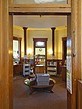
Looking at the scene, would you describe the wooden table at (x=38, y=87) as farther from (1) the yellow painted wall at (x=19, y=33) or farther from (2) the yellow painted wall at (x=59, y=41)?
(2) the yellow painted wall at (x=59, y=41)

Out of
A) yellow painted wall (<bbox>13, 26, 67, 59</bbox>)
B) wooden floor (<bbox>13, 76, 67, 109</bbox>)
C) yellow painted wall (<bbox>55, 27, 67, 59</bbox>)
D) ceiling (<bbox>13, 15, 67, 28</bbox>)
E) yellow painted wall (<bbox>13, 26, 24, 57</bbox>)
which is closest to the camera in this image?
wooden floor (<bbox>13, 76, 67, 109</bbox>)

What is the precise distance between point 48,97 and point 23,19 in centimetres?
530

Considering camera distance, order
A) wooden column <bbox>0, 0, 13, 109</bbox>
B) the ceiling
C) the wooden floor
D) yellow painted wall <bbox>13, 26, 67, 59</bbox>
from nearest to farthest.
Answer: wooden column <bbox>0, 0, 13, 109</bbox>, the wooden floor, the ceiling, yellow painted wall <bbox>13, 26, 67, 59</bbox>

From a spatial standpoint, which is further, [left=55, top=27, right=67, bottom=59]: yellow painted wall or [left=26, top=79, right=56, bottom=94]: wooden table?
[left=55, top=27, right=67, bottom=59]: yellow painted wall

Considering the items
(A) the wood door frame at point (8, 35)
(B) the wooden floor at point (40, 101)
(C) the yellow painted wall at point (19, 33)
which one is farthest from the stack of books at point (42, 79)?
(C) the yellow painted wall at point (19, 33)

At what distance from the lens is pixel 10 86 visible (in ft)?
11.7

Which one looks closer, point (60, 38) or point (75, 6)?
point (75, 6)

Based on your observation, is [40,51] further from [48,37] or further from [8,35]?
[8,35]

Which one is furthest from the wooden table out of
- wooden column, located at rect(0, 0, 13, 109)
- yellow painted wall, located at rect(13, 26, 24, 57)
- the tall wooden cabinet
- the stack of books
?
the tall wooden cabinet

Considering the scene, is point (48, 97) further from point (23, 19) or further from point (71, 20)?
point (23, 19)

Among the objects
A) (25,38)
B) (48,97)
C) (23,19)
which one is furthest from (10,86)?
(25,38)

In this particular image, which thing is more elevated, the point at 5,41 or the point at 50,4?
the point at 50,4

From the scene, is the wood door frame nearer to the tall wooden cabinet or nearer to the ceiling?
the ceiling

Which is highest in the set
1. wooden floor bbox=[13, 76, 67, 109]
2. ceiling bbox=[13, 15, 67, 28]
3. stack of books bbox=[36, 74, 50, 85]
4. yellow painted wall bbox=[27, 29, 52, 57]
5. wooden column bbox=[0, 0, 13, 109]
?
ceiling bbox=[13, 15, 67, 28]
